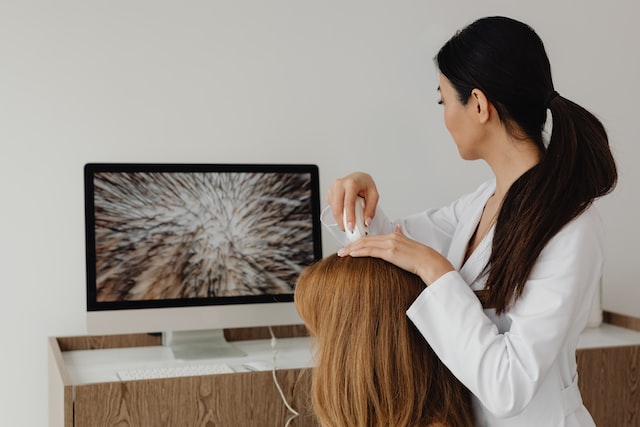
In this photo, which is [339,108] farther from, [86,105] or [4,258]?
[4,258]

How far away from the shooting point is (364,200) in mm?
1685

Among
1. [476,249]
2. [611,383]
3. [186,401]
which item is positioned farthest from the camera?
[611,383]

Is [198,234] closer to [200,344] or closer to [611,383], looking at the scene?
[200,344]

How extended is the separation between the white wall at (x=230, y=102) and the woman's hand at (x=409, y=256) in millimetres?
1122

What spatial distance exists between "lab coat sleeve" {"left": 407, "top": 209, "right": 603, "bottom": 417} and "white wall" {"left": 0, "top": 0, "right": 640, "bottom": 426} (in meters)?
1.23

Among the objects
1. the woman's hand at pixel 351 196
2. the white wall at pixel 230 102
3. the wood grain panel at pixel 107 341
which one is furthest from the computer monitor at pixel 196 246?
the woman's hand at pixel 351 196

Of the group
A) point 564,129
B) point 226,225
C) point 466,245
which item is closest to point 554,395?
point 466,245

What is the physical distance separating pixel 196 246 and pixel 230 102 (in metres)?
0.51

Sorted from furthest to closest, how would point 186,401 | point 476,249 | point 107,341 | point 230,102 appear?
point 230,102
point 107,341
point 186,401
point 476,249

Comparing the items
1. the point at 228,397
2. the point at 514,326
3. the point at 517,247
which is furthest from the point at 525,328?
the point at 228,397

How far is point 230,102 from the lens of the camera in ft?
7.90

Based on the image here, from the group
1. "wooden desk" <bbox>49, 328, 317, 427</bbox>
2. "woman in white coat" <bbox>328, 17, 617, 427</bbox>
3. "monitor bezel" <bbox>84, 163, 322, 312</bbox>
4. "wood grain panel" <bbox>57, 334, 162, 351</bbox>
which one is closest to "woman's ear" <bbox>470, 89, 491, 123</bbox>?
"woman in white coat" <bbox>328, 17, 617, 427</bbox>

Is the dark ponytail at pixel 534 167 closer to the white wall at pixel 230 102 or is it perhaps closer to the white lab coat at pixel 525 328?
the white lab coat at pixel 525 328

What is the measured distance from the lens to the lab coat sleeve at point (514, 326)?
128cm
